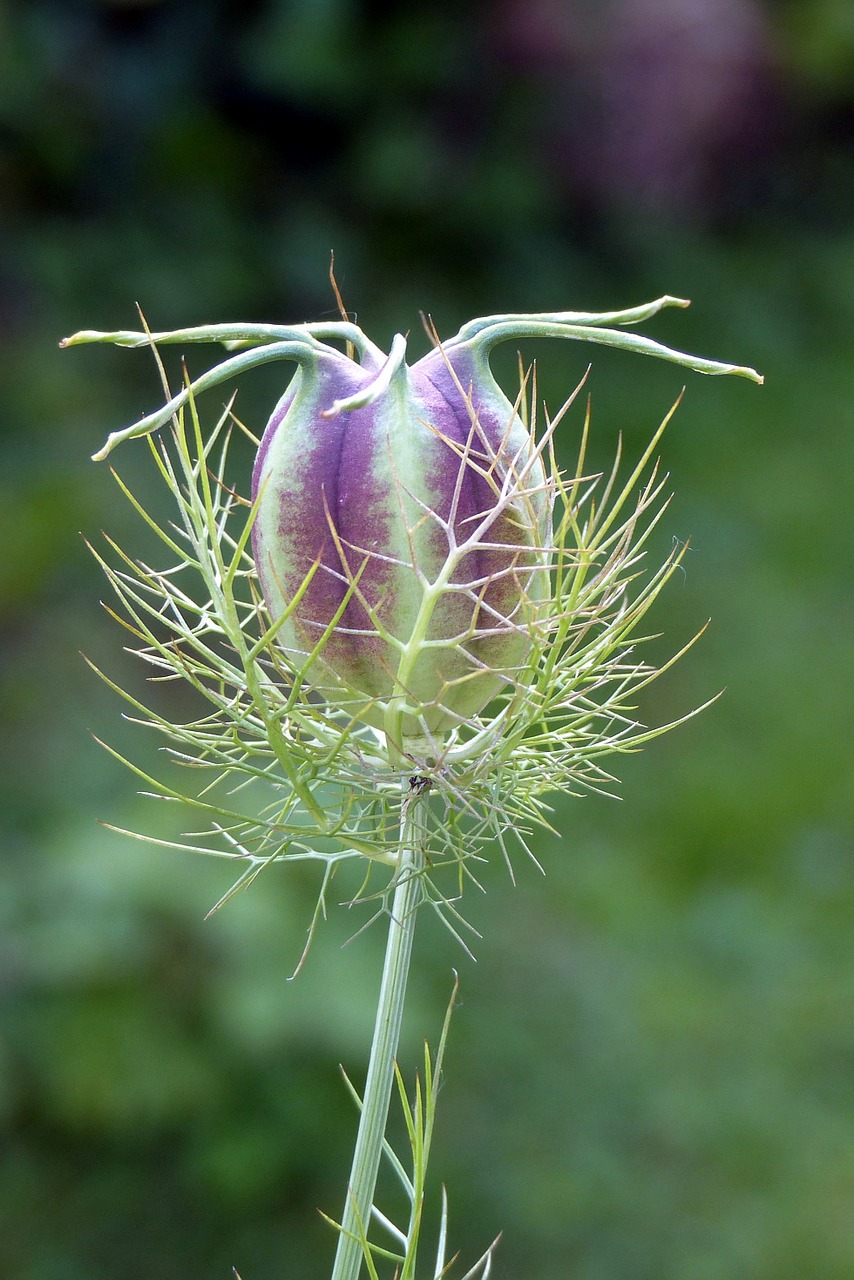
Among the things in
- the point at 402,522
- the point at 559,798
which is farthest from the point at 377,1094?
the point at 559,798

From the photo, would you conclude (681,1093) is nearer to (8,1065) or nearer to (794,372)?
(8,1065)

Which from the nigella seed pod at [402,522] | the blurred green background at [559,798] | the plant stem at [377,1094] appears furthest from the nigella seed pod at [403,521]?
the blurred green background at [559,798]

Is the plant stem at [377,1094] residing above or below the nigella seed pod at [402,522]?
below

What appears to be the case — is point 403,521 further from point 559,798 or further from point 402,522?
point 559,798

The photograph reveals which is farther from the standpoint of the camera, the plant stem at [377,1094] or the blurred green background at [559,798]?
the blurred green background at [559,798]

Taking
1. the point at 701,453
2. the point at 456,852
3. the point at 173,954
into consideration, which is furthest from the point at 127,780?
the point at 701,453

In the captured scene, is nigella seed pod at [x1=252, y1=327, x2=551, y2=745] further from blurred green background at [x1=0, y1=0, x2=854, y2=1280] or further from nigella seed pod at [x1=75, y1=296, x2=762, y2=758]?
blurred green background at [x1=0, y1=0, x2=854, y2=1280]

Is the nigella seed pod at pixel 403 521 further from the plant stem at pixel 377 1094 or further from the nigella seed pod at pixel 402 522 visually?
the plant stem at pixel 377 1094
